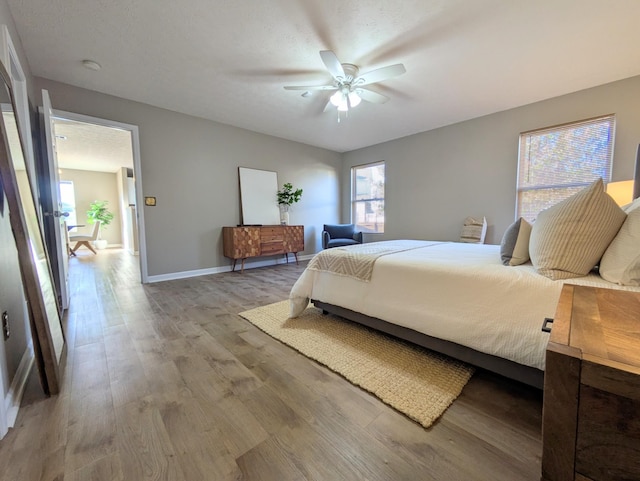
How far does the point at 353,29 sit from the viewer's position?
2174mm

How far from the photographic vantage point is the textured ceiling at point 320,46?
77.5 inches

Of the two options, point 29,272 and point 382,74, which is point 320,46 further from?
point 29,272

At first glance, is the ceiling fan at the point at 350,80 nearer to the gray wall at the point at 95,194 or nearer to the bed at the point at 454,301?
the bed at the point at 454,301

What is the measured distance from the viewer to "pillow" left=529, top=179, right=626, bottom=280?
1.18 metres

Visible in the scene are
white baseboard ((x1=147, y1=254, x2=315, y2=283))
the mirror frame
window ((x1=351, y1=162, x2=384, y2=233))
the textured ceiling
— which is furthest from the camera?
window ((x1=351, y1=162, x2=384, y2=233))

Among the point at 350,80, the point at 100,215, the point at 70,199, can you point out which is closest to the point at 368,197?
the point at 350,80

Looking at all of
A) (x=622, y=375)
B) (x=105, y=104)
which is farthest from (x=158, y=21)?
(x=622, y=375)

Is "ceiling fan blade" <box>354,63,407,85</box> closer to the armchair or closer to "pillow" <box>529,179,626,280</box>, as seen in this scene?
"pillow" <box>529,179,626,280</box>

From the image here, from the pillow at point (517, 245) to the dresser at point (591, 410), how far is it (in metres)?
1.23

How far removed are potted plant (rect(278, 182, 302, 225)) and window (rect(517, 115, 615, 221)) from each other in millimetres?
3626

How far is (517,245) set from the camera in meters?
1.56

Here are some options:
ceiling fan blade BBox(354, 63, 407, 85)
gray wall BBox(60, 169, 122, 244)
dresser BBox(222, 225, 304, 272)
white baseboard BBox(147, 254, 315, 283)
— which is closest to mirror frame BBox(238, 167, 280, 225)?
dresser BBox(222, 225, 304, 272)

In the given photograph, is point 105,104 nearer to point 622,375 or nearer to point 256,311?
point 256,311

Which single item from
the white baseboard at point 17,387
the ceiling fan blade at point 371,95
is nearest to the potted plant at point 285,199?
the ceiling fan blade at point 371,95
